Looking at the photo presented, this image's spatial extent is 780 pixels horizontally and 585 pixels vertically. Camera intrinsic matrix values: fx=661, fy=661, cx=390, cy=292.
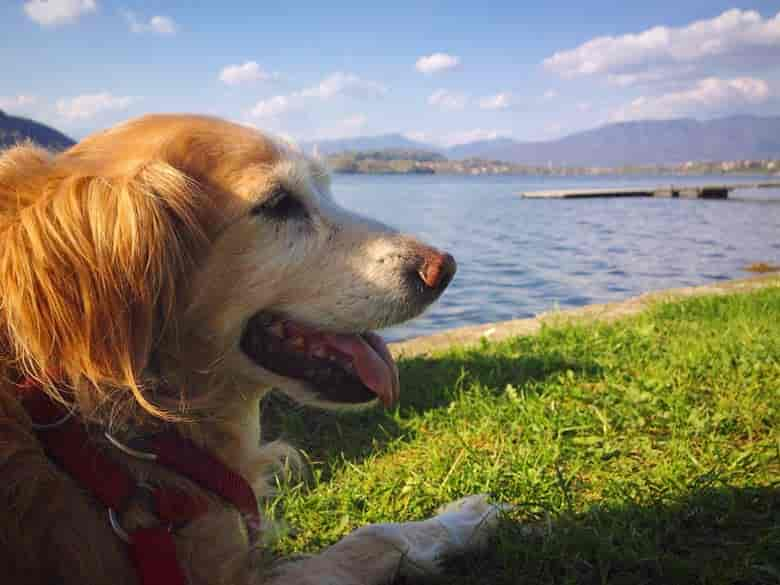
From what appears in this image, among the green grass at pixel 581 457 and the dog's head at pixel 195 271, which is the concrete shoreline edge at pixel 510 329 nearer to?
the green grass at pixel 581 457

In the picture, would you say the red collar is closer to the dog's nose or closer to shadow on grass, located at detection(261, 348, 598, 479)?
the dog's nose

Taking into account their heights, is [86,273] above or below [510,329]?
above

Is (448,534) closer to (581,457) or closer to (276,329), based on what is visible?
(581,457)

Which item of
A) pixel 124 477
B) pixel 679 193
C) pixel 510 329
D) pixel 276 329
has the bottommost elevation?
pixel 510 329

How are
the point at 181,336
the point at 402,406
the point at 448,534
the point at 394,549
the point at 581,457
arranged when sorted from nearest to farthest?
the point at 181,336
the point at 394,549
the point at 448,534
the point at 581,457
the point at 402,406

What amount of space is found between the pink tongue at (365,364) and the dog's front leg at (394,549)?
0.64 m

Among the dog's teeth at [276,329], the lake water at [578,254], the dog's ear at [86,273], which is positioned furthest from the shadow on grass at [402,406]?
the dog's ear at [86,273]

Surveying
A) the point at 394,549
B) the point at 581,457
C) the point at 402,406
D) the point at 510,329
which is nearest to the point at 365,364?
the point at 394,549

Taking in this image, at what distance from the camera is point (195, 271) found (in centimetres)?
229

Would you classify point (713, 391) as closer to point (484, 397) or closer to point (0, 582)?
point (484, 397)

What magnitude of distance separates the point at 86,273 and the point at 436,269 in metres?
1.26

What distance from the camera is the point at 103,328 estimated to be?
76.3 inches

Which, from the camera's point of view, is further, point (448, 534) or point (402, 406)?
point (402, 406)

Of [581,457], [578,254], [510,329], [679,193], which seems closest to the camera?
[581,457]
